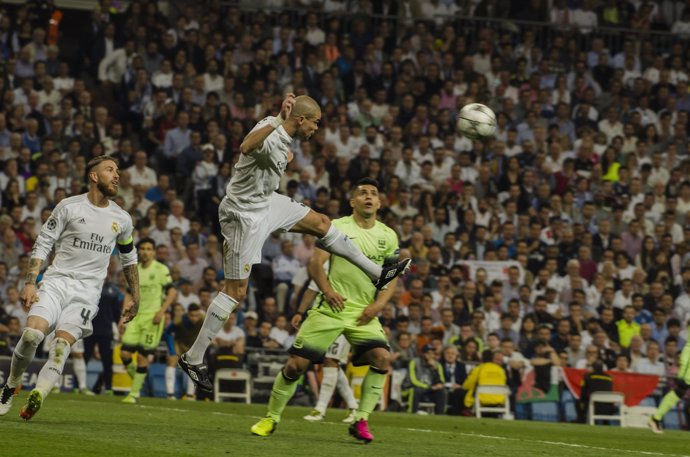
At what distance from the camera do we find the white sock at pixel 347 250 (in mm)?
12781

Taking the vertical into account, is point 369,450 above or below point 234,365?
below

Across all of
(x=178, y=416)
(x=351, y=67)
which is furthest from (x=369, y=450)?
(x=351, y=67)

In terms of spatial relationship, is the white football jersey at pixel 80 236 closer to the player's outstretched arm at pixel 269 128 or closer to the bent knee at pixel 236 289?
the bent knee at pixel 236 289

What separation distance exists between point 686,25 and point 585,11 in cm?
248

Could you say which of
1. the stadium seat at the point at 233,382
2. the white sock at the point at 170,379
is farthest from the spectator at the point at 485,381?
the white sock at the point at 170,379

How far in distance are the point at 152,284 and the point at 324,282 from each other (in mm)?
7110

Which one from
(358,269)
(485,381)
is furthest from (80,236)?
(485,381)

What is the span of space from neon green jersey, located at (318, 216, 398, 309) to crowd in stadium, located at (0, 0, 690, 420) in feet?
25.0

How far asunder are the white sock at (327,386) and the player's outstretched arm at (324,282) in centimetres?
378

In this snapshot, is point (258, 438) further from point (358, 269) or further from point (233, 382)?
point (233, 382)

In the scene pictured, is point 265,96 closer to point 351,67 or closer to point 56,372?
point 351,67

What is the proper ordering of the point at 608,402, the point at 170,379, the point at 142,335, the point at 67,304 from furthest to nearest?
the point at 608,402 < the point at 170,379 < the point at 142,335 < the point at 67,304

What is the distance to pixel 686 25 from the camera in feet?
105

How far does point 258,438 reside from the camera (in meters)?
12.5
